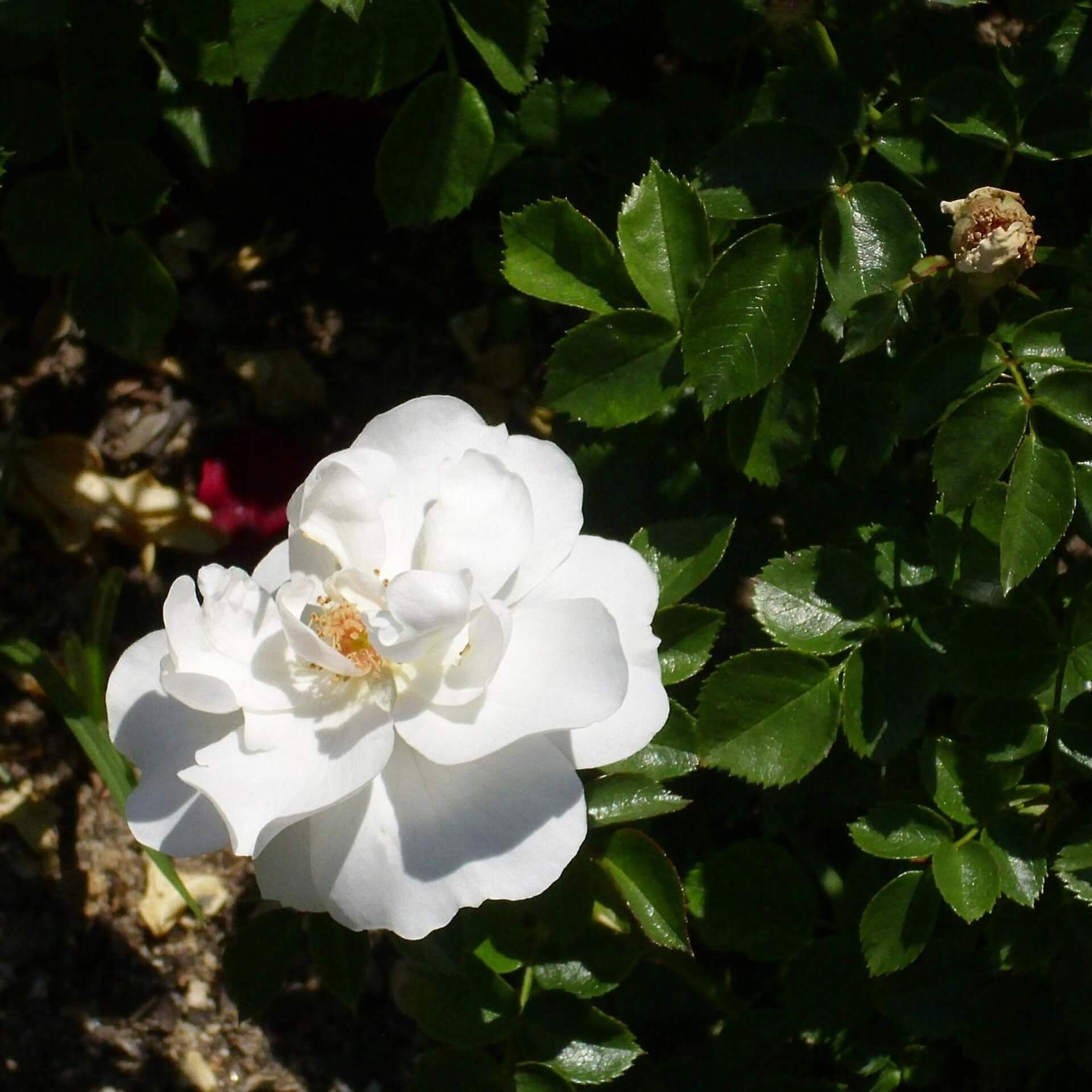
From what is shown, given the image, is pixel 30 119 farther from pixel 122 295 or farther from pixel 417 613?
pixel 417 613

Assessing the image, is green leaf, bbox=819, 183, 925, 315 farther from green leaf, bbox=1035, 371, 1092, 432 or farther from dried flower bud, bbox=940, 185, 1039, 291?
green leaf, bbox=1035, 371, 1092, 432

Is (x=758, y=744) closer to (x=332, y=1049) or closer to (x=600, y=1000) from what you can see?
(x=600, y=1000)

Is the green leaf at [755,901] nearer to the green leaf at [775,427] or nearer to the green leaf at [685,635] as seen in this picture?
the green leaf at [685,635]

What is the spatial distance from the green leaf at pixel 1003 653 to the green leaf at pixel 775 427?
273 mm

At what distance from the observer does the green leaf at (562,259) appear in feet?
4.42

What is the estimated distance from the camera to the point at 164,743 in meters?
1.14

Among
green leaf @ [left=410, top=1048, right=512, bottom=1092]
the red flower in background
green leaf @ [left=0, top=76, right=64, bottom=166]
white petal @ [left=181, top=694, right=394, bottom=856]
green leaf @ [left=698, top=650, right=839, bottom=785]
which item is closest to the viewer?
white petal @ [left=181, top=694, right=394, bottom=856]

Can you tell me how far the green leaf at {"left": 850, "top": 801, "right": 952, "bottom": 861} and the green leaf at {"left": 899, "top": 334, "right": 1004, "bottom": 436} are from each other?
45 centimetres

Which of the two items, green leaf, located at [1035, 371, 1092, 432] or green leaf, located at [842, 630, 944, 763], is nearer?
green leaf, located at [1035, 371, 1092, 432]

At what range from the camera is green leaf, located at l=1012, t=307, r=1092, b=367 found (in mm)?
1213

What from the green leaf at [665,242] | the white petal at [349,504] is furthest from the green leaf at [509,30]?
the white petal at [349,504]

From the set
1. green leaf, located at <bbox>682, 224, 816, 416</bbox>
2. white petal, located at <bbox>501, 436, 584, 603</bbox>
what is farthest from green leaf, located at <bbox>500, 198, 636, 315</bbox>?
white petal, located at <bbox>501, 436, 584, 603</bbox>

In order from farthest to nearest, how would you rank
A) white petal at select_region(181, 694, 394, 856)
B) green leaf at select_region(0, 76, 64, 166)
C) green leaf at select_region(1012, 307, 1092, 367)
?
green leaf at select_region(0, 76, 64, 166)
green leaf at select_region(1012, 307, 1092, 367)
white petal at select_region(181, 694, 394, 856)

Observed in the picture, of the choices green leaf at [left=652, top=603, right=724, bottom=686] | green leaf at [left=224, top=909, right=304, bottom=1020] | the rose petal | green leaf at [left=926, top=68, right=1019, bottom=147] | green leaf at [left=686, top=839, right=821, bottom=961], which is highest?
green leaf at [left=926, top=68, right=1019, bottom=147]
